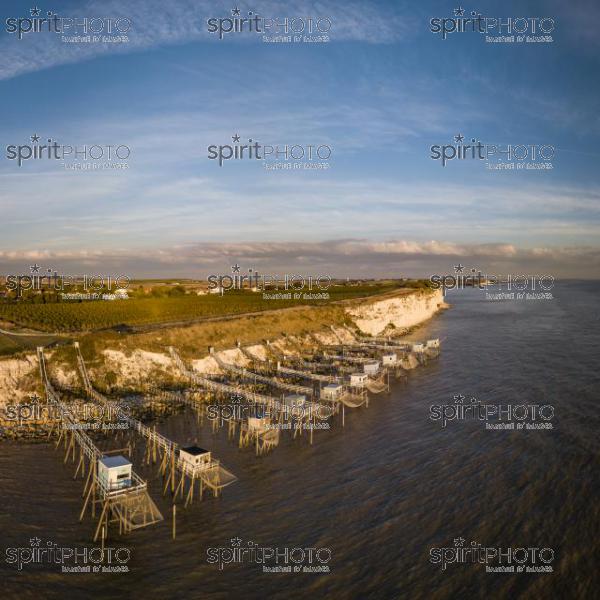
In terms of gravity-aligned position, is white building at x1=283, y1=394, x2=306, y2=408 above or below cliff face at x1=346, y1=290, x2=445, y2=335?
below

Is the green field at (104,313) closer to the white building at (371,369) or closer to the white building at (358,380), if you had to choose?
the white building at (371,369)

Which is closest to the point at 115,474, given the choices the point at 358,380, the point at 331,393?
the point at 331,393

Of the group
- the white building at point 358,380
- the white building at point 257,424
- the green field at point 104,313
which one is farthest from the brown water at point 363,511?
the green field at point 104,313

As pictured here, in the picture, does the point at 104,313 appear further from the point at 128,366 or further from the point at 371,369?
the point at 371,369

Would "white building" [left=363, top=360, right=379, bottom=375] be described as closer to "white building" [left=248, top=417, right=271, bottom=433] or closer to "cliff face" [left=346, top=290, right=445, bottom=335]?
"white building" [left=248, top=417, right=271, bottom=433]

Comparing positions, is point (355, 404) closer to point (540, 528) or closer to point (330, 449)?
point (330, 449)

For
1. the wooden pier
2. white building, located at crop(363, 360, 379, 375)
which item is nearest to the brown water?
the wooden pier

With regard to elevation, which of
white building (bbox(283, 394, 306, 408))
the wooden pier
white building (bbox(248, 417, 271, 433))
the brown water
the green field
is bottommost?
the brown water
